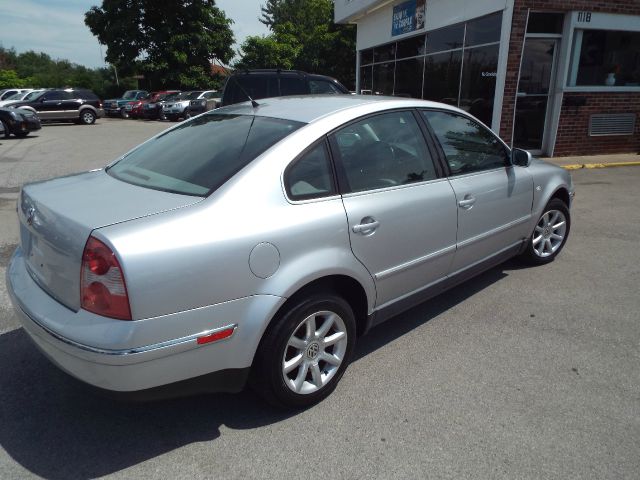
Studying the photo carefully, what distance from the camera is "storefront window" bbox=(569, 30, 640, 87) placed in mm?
10477

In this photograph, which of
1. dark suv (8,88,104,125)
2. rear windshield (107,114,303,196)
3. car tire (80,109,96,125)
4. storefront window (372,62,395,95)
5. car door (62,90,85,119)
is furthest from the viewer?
car tire (80,109,96,125)

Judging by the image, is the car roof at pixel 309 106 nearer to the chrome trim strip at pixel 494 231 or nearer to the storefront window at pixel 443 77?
the chrome trim strip at pixel 494 231

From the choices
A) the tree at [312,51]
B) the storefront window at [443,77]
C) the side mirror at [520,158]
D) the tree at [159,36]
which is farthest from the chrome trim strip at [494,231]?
the tree at [312,51]

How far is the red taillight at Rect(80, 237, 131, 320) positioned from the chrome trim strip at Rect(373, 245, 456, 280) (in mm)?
1441

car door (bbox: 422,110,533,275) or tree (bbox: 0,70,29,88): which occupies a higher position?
tree (bbox: 0,70,29,88)

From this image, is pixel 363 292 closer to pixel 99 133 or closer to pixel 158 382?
pixel 158 382

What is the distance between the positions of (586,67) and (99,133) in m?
17.1

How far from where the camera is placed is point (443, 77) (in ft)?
42.8

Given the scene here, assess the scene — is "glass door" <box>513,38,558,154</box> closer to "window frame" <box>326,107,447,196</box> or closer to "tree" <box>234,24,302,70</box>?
"window frame" <box>326,107,447,196</box>

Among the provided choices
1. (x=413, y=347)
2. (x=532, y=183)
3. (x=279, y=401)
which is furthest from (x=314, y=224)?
(x=532, y=183)

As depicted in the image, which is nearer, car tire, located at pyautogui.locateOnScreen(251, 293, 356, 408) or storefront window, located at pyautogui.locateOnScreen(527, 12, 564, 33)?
car tire, located at pyautogui.locateOnScreen(251, 293, 356, 408)

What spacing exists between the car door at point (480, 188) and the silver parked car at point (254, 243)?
0.9 inches

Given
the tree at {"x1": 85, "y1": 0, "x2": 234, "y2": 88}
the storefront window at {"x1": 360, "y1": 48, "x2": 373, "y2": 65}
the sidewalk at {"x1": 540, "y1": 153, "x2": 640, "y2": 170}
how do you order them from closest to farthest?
the sidewalk at {"x1": 540, "y1": 153, "x2": 640, "y2": 170}, the storefront window at {"x1": 360, "y1": 48, "x2": 373, "y2": 65}, the tree at {"x1": 85, "y1": 0, "x2": 234, "y2": 88}

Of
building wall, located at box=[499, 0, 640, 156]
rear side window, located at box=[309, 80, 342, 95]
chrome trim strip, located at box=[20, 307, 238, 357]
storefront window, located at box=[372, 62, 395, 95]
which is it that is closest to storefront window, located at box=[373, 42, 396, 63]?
storefront window, located at box=[372, 62, 395, 95]
